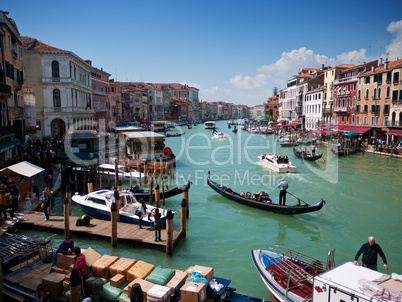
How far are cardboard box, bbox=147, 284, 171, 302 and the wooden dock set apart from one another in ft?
12.0

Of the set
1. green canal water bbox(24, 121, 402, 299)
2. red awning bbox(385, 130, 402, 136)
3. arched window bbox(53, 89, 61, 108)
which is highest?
arched window bbox(53, 89, 61, 108)

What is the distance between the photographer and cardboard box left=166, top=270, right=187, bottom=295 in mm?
6351

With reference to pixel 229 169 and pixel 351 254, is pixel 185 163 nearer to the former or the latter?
pixel 229 169

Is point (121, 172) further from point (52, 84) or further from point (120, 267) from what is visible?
point (52, 84)

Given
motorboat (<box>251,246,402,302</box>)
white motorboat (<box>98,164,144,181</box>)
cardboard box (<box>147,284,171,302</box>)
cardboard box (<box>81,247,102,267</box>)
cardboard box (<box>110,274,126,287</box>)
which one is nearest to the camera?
motorboat (<box>251,246,402,302</box>)

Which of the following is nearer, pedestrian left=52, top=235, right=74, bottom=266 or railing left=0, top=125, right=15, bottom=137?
pedestrian left=52, top=235, right=74, bottom=266

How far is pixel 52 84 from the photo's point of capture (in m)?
31.0

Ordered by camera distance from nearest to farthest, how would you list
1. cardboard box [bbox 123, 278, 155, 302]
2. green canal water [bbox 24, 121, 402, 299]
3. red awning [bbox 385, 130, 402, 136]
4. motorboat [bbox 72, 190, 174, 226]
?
cardboard box [bbox 123, 278, 155, 302] → green canal water [bbox 24, 121, 402, 299] → motorboat [bbox 72, 190, 174, 226] → red awning [bbox 385, 130, 402, 136]

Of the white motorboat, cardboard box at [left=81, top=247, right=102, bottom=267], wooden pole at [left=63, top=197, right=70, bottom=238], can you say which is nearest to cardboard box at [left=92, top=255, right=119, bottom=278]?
cardboard box at [left=81, top=247, right=102, bottom=267]

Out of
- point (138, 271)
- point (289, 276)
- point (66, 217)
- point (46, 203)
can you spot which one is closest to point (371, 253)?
point (289, 276)

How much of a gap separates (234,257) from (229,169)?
15.7 metres

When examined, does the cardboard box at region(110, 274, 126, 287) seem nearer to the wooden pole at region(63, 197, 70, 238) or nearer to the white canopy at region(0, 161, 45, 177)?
the wooden pole at region(63, 197, 70, 238)

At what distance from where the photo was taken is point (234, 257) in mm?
9781

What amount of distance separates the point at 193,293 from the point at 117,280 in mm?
1900
